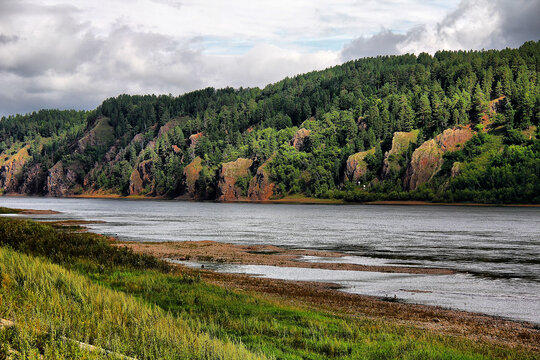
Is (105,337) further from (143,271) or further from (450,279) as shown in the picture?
(450,279)

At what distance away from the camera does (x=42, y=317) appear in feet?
39.2

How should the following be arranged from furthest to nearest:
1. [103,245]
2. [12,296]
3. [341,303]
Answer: [103,245] → [341,303] → [12,296]

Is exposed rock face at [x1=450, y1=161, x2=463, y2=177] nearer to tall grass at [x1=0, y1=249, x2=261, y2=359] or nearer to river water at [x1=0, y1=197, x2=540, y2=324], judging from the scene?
river water at [x1=0, y1=197, x2=540, y2=324]

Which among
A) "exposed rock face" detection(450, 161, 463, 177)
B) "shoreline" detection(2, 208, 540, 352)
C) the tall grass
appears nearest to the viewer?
the tall grass

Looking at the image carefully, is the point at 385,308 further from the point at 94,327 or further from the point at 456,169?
the point at 456,169

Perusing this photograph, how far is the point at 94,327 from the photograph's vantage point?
12.2 meters

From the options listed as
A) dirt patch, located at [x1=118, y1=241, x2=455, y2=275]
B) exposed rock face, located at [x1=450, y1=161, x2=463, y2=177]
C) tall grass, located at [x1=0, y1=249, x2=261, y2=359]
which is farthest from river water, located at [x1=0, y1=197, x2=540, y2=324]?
exposed rock face, located at [x1=450, y1=161, x2=463, y2=177]

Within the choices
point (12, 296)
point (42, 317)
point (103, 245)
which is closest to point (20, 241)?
point (103, 245)

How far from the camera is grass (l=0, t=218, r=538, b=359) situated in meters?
10.9

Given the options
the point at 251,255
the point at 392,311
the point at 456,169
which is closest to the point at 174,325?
the point at 392,311

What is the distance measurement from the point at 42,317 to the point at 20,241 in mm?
20468

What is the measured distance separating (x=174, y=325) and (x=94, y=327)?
6.27 feet

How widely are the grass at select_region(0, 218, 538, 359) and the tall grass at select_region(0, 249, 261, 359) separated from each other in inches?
1.0

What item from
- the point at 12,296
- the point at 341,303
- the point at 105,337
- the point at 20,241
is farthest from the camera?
the point at 20,241
